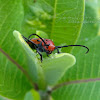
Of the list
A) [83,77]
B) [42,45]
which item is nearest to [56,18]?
[42,45]

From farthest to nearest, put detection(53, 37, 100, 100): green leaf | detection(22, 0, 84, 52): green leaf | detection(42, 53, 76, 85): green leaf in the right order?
detection(53, 37, 100, 100): green leaf, detection(22, 0, 84, 52): green leaf, detection(42, 53, 76, 85): green leaf

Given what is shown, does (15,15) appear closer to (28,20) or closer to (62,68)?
(28,20)

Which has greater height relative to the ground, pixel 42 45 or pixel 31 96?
pixel 42 45

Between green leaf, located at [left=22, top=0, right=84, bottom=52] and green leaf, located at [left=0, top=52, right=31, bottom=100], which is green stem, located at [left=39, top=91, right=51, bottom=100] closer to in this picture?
green leaf, located at [left=0, top=52, right=31, bottom=100]

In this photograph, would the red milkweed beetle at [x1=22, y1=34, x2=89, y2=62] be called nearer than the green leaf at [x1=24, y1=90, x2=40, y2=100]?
Yes

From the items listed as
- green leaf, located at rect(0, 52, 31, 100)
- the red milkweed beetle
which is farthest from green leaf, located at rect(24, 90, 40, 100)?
the red milkweed beetle

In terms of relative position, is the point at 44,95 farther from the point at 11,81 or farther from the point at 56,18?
the point at 56,18

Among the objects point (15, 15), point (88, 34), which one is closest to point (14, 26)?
point (15, 15)
